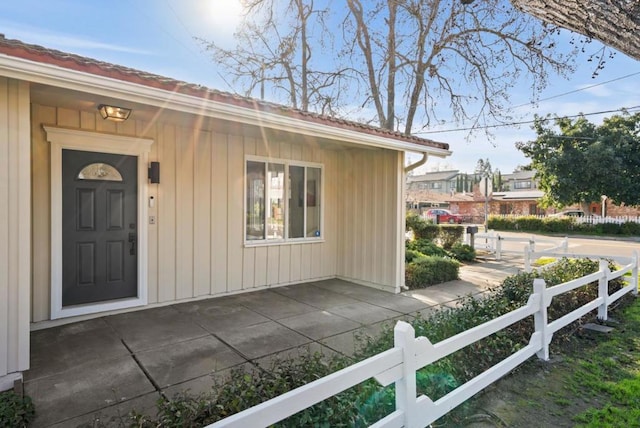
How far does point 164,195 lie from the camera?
207 inches

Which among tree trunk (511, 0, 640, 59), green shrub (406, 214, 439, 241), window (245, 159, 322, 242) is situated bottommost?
green shrub (406, 214, 439, 241)

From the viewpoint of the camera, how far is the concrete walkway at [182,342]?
2.88 m

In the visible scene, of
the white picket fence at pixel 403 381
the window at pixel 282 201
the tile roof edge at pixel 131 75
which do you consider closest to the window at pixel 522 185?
the window at pixel 282 201

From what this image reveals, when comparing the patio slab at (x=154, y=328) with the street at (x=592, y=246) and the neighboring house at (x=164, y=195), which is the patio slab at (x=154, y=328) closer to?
the neighboring house at (x=164, y=195)

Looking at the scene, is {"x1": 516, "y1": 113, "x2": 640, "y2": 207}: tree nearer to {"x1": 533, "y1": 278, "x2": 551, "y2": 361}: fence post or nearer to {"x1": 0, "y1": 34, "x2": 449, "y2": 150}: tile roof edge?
{"x1": 533, "y1": 278, "x2": 551, "y2": 361}: fence post

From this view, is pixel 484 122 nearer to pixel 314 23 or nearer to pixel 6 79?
pixel 314 23

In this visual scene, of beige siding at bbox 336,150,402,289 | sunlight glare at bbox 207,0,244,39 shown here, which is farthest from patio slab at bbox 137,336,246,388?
sunlight glare at bbox 207,0,244,39

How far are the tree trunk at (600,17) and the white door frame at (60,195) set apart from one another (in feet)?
15.4

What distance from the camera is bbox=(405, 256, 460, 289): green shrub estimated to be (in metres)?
6.90

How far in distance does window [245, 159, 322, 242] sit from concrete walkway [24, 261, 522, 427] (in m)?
1.08

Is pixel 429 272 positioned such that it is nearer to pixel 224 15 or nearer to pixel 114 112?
pixel 114 112

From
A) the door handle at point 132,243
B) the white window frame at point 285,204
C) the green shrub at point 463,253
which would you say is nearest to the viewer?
the door handle at point 132,243

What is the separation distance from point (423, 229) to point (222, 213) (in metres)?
7.49

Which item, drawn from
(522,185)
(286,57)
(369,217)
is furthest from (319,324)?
(522,185)
